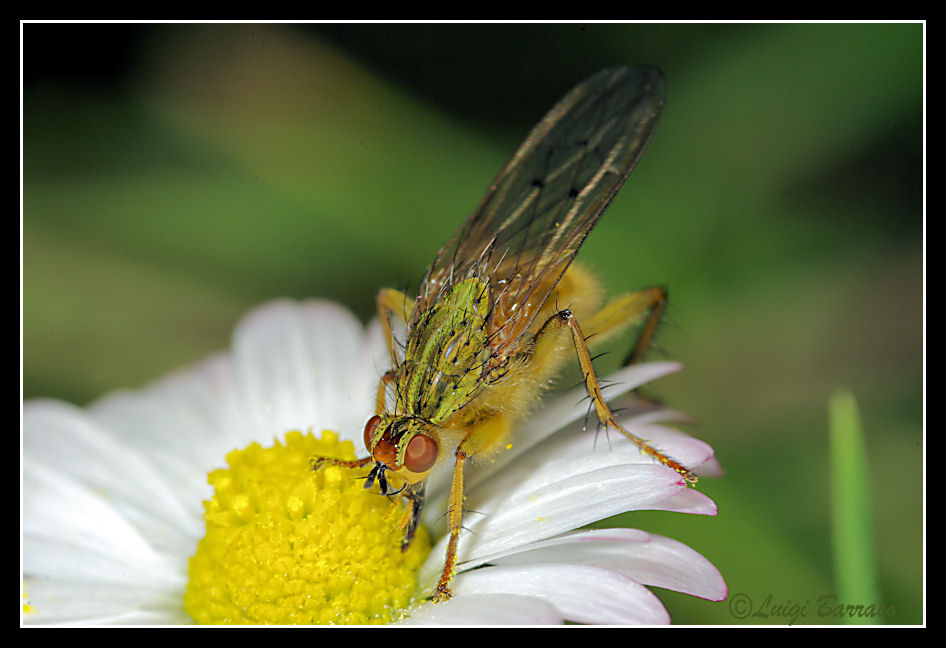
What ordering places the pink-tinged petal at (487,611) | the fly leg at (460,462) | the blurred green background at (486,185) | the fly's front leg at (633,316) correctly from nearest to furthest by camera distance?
the pink-tinged petal at (487,611) → the fly leg at (460,462) → the fly's front leg at (633,316) → the blurred green background at (486,185)

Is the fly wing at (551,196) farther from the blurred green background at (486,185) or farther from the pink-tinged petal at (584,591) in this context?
the pink-tinged petal at (584,591)

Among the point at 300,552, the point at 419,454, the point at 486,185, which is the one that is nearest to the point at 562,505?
the point at 419,454

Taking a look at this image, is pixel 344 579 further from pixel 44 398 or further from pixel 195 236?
pixel 195 236

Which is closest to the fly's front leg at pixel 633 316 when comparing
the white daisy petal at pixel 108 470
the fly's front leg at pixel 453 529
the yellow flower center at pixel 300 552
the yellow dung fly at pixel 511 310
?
the yellow dung fly at pixel 511 310

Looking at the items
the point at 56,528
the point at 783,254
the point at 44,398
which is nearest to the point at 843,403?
the point at 783,254

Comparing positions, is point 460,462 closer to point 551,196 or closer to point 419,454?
point 419,454

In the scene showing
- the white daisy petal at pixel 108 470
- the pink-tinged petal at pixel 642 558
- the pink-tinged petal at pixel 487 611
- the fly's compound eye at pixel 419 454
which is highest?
the white daisy petal at pixel 108 470

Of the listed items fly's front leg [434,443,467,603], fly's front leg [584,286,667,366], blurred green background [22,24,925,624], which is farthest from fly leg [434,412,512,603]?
blurred green background [22,24,925,624]

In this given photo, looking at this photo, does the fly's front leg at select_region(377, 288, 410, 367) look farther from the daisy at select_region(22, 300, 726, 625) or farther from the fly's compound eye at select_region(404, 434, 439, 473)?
the fly's compound eye at select_region(404, 434, 439, 473)

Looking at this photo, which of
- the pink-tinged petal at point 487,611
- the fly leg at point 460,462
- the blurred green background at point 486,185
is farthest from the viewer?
the blurred green background at point 486,185
